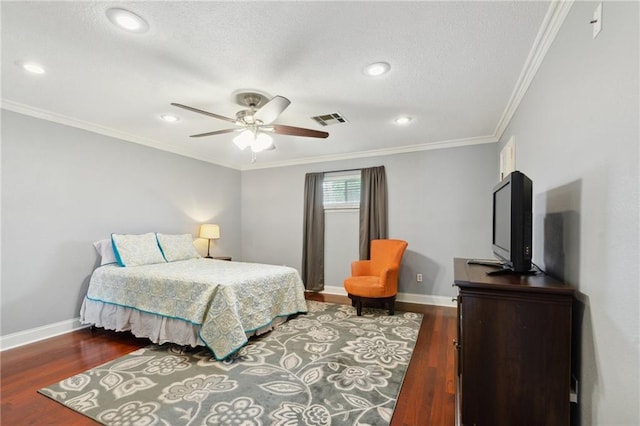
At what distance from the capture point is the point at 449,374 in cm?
234

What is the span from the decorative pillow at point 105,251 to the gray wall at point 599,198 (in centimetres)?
431

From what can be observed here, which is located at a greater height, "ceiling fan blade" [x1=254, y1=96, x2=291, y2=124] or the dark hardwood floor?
"ceiling fan blade" [x1=254, y1=96, x2=291, y2=124]

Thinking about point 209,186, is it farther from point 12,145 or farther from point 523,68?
point 523,68

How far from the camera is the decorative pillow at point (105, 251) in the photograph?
11.5 ft

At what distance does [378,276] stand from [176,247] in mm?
2949

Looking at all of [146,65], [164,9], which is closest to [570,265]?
[164,9]

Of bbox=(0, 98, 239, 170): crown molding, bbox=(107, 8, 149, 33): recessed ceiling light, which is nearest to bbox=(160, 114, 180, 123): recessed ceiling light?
bbox=(0, 98, 239, 170): crown molding

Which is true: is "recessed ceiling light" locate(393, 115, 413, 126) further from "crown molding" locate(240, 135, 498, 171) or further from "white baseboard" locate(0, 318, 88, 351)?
"white baseboard" locate(0, 318, 88, 351)

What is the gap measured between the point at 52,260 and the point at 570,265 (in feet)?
15.1

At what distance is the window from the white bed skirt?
2217mm

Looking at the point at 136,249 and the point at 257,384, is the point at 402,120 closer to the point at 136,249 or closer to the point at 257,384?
the point at 257,384

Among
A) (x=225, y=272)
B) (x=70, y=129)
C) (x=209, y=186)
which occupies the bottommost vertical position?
(x=225, y=272)

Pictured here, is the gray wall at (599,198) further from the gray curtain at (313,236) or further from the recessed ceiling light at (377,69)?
the gray curtain at (313,236)

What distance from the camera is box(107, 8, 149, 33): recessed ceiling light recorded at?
167 cm
